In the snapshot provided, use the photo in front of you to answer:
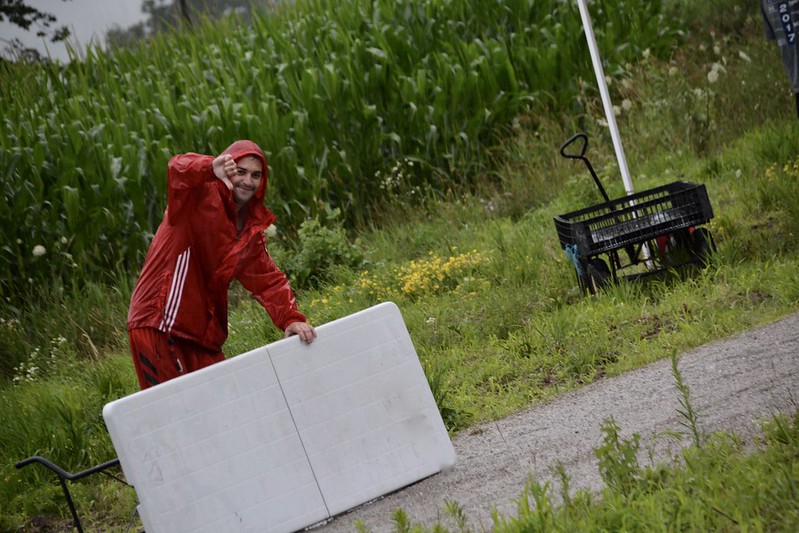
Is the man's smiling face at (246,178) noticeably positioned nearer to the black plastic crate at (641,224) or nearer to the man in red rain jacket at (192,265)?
the man in red rain jacket at (192,265)

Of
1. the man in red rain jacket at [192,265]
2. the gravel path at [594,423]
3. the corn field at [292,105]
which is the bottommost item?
the gravel path at [594,423]

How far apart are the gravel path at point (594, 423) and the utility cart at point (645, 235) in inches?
47.9

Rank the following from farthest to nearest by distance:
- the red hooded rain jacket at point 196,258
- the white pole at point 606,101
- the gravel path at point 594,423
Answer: the white pole at point 606,101 → the red hooded rain jacket at point 196,258 → the gravel path at point 594,423

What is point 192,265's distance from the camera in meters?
5.00

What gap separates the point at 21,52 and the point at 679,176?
31.8ft

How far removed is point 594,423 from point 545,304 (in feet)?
7.83

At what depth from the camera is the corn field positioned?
34.3 ft

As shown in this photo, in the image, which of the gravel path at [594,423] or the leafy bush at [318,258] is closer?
the gravel path at [594,423]

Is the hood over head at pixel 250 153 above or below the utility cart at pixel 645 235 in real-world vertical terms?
above

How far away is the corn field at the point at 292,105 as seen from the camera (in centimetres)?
1046

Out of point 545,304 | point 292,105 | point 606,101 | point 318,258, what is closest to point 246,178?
point 545,304

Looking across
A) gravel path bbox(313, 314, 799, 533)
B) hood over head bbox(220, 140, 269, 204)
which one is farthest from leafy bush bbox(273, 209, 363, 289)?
hood over head bbox(220, 140, 269, 204)

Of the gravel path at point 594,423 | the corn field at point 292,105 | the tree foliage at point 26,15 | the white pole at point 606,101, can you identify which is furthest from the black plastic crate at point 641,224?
the tree foliage at point 26,15

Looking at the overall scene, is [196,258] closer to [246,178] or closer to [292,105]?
[246,178]
